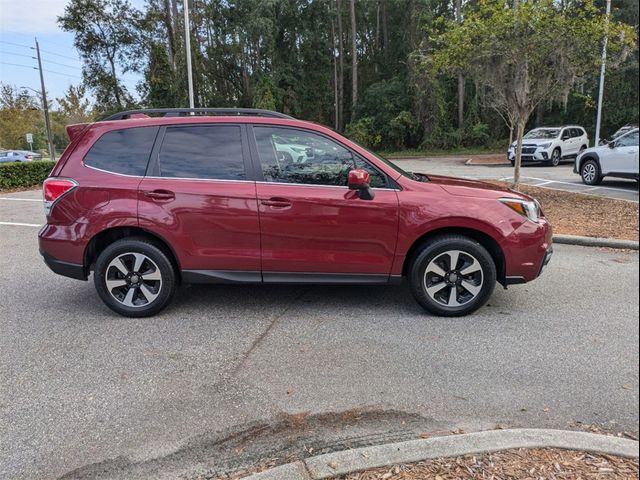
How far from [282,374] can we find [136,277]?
6.23 ft

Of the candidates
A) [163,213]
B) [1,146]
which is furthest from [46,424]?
[1,146]

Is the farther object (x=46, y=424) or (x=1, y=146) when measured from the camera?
(x=1, y=146)

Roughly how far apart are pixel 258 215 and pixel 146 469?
2.38 m

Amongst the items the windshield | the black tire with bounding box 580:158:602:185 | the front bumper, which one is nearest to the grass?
the black tire with bounding box 580:158:602:185

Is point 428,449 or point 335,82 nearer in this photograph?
point 428,449

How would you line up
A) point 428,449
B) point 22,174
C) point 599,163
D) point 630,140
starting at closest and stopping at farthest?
point 428,449 → point 630,140 → point 599,163 → point 22,174

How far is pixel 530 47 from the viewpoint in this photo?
959 cm

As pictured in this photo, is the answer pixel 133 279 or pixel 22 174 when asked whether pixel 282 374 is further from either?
pixel 22 174

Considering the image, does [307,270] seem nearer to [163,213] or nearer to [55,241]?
[163,213]

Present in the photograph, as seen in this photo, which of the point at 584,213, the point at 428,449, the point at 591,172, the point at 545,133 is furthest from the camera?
the point at 545,133

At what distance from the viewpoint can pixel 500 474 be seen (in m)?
2.33

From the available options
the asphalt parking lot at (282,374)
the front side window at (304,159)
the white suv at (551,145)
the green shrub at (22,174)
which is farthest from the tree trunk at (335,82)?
the asphalt parking lot at (282,374)

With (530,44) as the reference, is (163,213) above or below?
below

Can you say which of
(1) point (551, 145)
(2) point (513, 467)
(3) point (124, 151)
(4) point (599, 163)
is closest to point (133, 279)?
(3) point (124, 151)
